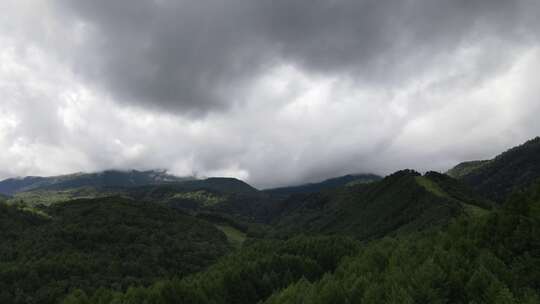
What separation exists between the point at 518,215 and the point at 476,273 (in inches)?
1675

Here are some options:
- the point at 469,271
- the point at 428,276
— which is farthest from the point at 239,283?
the point at 469,271

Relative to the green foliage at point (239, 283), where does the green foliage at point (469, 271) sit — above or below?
above

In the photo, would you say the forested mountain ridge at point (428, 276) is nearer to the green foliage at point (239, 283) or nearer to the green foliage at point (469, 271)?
the green foliage at point (469, 271)

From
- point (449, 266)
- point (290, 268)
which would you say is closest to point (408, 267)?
point (449, 266)

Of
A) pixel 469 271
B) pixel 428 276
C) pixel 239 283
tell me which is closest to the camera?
pixel 428 276

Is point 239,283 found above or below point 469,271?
below

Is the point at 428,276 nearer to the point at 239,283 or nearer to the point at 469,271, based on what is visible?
the point at 469,271

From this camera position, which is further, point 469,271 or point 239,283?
point 239,283

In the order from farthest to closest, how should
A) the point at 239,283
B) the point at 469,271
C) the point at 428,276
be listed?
the point at 239,283
the point at 469,271
the point at 428,276

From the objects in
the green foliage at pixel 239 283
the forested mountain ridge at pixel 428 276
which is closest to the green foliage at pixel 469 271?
the forested mountain ridge at pixel 428 276

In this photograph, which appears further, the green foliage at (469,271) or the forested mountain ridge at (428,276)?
the forested mountain ridge at (428,276)

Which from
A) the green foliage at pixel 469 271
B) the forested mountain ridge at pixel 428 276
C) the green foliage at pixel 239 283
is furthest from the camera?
the green foliage at pixel 239 283

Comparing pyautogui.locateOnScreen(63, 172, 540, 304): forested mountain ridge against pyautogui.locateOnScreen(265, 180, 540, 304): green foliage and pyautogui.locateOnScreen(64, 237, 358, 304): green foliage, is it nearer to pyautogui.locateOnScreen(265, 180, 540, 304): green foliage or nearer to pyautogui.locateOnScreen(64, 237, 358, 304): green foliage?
pyautogui.locateOnScreen(265, 180, 540, 304): green foliage

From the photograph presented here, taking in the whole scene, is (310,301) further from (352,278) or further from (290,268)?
(290,268)
